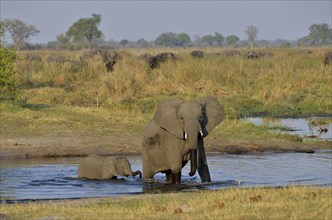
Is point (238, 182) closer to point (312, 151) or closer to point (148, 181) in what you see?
point (148, 181)

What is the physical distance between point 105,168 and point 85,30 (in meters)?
77.4

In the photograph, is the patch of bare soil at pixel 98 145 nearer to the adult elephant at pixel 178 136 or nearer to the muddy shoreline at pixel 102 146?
the muddy shoreline at pixel 102 146

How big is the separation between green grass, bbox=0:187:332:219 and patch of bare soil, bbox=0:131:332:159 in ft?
24.3

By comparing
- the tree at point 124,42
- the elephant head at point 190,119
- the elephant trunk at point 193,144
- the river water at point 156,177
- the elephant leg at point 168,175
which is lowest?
the tree at point 124,42

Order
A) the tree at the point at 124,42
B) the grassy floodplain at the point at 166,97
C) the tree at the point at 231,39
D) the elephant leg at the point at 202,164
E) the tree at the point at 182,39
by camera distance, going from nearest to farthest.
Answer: the grassy floodplain at the point at 166,97 → the elephant leg at the point at 202,164 → the tree at the point at 231,39 → the tree at the point at 182,39 → the tree at the point at 124,42

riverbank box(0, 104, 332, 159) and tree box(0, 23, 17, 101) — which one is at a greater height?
tree box(0, 23, 17, 101)

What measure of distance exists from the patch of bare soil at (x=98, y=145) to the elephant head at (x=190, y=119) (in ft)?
17.0

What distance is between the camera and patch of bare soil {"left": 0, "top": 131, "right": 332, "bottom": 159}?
60.3ft

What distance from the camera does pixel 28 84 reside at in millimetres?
30016

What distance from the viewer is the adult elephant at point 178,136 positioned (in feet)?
42.8

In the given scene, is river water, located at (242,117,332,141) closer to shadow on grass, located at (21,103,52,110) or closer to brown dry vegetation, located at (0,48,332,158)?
brown dry vegetation, located at (0,48,332,158)

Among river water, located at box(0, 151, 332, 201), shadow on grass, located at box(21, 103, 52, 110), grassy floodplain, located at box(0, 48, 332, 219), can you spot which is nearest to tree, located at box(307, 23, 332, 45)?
grassy floodplain, located at box(0, 48, 332, 219)

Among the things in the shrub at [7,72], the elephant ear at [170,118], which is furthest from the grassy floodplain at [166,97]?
the elephant ear at [170,118]

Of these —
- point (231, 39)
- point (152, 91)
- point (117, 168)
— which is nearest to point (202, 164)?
point (117, 168)
